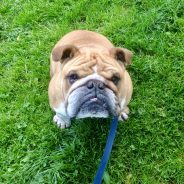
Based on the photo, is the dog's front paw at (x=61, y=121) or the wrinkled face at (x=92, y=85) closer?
the wrinkled face at (x=92, y=85)

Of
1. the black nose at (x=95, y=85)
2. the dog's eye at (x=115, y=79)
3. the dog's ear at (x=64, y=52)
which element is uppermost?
the dog's ear at (x=64, y=52)

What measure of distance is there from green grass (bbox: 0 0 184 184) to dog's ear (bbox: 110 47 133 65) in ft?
2.60

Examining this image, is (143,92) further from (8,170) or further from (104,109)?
(8,170)

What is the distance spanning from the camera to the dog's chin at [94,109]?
3301mm

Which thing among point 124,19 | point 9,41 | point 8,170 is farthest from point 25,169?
point 124,19

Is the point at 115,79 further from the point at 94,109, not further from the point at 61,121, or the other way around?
the point at 61,121

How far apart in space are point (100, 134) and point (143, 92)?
Answer: 664 millimetres

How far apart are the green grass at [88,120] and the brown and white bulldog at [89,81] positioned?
18.6 inches

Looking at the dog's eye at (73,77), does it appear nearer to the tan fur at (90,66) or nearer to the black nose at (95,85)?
the tan fur at (90,66)

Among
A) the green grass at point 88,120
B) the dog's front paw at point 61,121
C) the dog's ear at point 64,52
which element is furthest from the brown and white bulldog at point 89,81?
the green grass at point 88,120

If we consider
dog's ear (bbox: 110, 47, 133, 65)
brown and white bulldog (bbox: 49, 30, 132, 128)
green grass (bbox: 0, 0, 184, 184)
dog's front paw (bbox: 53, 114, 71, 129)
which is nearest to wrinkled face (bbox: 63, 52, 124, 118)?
brown and white bulldog (bbox: 49, 30, 132, 128)

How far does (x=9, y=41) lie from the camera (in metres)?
4.95

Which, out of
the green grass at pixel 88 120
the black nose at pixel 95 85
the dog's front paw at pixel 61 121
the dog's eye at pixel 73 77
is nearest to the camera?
the black nose at pixel 95 85

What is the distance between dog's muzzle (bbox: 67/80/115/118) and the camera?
328cm
